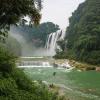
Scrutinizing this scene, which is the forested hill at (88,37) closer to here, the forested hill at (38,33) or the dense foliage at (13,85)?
the forested hill at (38,33)

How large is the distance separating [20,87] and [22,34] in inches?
3173

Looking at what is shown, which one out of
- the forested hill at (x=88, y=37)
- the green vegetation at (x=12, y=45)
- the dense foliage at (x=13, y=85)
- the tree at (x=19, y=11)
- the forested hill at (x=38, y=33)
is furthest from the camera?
the forested hill at (x=38, y=33)

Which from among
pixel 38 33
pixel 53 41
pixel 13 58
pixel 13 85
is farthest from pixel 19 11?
pixel 38 33

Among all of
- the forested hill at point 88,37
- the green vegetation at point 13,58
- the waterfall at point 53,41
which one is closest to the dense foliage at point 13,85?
the green vegetation at point 13,58

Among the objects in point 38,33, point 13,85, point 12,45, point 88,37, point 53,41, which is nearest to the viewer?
point 13,85

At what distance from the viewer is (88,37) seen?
5319cm

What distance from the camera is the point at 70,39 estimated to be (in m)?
67.5

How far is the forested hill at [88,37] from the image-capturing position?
5112 centimetres

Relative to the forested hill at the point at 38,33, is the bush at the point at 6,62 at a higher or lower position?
lower

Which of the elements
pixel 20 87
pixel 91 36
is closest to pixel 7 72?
pixel 20 87

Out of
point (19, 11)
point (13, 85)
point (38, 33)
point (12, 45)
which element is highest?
point (38, 33)

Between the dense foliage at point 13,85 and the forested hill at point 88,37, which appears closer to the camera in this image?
the dense foliage at point 13,85

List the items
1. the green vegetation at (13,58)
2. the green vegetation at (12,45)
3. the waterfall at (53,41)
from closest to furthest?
1. the green vegetation at (13,58)
2. the green vegetation at (12,45)
3. the waterfall at (53,41)

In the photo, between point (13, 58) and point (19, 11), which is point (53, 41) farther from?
point (19, 11)
